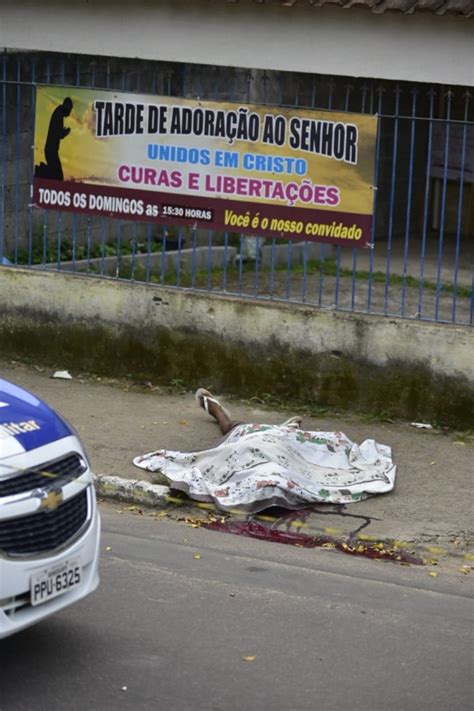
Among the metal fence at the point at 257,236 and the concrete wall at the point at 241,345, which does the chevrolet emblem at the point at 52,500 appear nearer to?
the metal fence at the point at 257,236

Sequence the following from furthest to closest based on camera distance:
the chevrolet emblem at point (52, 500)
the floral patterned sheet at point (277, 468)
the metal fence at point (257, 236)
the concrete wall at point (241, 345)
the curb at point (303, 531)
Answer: the metal fence at point (257, 236) → the concrete wall at point (241, 345) → the floral patterned sheet at point (277, 468) → the curb at point (303, 531) → the chevrolet emblem at point (52, 500)

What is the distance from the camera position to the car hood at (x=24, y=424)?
205 inches

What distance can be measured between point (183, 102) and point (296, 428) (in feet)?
9.06

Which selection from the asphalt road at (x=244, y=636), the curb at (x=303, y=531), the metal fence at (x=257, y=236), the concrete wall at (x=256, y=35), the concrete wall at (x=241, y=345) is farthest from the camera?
the metal fence at (x=257, y=236)

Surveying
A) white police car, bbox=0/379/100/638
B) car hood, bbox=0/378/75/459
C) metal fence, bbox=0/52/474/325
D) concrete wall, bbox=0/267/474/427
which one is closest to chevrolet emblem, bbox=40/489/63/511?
white police car, bbox=0/379/100/638

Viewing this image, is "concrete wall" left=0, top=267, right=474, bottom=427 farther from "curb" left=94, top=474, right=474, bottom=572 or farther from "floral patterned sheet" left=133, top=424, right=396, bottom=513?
"curb" left=94, top=474, right=474, bottom=572

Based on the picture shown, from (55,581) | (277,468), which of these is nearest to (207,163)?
(277,468)

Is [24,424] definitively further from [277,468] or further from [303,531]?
[277,468]

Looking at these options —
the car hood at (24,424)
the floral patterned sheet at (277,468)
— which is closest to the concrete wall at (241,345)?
the floral patterned sheet at (277,468)

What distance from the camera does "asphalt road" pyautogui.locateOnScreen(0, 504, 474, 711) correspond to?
5398 mm

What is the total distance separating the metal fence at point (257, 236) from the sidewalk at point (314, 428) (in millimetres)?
939

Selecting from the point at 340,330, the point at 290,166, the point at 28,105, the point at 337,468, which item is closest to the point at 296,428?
the point at 337,468

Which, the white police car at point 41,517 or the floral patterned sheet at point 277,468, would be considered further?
the floral patterned sheet at point 277,468

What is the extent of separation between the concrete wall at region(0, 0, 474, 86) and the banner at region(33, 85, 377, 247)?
367 mm
